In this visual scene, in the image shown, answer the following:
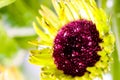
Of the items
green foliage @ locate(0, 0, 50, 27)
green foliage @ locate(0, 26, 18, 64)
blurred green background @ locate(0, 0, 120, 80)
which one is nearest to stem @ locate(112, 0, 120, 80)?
blurred green background @ locate(0, 0, 120, 80)

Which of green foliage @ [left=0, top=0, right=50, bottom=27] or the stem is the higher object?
green foliage @ [left=0, top=0, right=50, bottom=27]

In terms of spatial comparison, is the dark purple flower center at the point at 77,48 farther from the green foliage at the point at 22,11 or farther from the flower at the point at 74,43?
the green foliage at the point at 22,11

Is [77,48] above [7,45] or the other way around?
the other way around

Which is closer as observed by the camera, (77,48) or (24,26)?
(77,48)

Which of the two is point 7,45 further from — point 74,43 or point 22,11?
point 74,43

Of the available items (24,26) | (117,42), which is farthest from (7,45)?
(117,42)

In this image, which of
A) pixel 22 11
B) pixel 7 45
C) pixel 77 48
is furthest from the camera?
pixel 7 45

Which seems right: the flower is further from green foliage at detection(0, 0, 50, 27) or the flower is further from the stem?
green foliage at detection(0, 0, 50, 27)

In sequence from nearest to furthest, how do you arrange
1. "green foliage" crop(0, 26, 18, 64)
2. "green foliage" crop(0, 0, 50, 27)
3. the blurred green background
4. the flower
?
the flower < the blurred green background < "green foliage" crop(0, 0, 50, 27) < "green foliage" crop(0, 26, 18, 64)

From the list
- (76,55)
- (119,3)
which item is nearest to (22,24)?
(119,3)

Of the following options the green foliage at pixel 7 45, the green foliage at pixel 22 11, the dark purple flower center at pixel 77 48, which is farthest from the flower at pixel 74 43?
the green foliage at pixel 7 45
